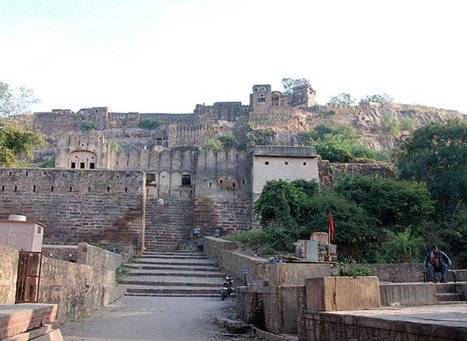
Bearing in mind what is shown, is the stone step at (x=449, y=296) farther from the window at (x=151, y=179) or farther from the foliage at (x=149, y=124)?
the foliage at (x=149, y=124)

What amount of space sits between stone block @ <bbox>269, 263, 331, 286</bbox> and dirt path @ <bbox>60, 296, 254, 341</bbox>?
0.96 meters

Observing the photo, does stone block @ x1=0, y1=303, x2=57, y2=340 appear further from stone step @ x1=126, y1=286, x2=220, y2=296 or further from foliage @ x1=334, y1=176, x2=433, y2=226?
foliage @ x1=334, y1=176, x2=433, y2=226

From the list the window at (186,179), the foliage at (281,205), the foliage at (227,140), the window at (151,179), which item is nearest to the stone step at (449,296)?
the foliage at (281,205)

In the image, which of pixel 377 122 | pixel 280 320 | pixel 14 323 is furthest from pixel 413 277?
pixel 377 122

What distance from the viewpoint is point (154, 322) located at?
8.55 metres

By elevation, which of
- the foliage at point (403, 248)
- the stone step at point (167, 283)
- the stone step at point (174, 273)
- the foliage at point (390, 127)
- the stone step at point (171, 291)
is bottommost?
the stone step at point (171, 291)

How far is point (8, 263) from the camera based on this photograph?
17.8 ft

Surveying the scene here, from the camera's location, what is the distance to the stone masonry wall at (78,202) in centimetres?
2133

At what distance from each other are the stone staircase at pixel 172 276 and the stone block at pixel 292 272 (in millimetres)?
5865

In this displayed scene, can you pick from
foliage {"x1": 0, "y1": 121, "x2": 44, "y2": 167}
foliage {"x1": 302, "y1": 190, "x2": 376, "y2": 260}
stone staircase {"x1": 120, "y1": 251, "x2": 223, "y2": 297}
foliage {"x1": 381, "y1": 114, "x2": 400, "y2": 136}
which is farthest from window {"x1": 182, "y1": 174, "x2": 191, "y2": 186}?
foliage {"x1": 381, "y1": 114, "x2": 400, "y2": 136}

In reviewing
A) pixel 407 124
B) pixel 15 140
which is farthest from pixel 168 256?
pixel 407 124

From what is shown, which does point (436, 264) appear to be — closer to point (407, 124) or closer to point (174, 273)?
point (174, 273)

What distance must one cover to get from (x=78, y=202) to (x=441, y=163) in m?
15.9

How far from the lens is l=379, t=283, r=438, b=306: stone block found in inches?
255
